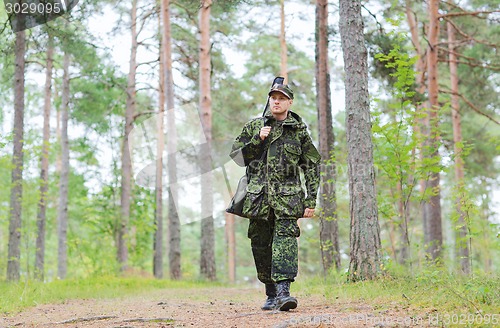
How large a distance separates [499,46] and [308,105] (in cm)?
939

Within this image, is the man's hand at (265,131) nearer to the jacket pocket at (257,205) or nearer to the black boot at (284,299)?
the jacket pocket at (257,205)

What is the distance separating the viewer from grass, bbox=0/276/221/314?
736cm

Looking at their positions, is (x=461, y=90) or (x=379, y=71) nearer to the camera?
(x=379, y=71)

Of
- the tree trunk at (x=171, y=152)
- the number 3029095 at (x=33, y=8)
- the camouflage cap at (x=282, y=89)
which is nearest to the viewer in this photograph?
the camouflage cap at (x=282, y=89)

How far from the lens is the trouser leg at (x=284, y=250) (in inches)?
201

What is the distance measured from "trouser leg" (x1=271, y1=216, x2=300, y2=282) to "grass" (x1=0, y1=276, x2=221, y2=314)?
3.42 meters

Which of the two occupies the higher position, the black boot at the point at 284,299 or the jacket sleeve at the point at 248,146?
the jacket sleeve at the point at 248,146

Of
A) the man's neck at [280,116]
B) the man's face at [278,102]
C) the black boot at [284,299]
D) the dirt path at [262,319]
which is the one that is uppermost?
the man's face at [278,102]

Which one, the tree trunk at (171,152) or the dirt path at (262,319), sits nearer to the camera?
the dirt path at (262,319)

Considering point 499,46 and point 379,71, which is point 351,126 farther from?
Answer: point 499,46

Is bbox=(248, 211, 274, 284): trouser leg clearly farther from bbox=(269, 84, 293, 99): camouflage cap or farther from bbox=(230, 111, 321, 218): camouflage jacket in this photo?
bbox=(269, 84, 293, 99): camouflage cap

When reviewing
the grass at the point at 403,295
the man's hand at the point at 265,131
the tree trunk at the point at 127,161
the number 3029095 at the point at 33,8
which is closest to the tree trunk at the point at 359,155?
the grass at the point at 403,295

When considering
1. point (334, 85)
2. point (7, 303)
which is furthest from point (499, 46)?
point (7, 303)

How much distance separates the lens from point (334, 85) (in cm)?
2231
